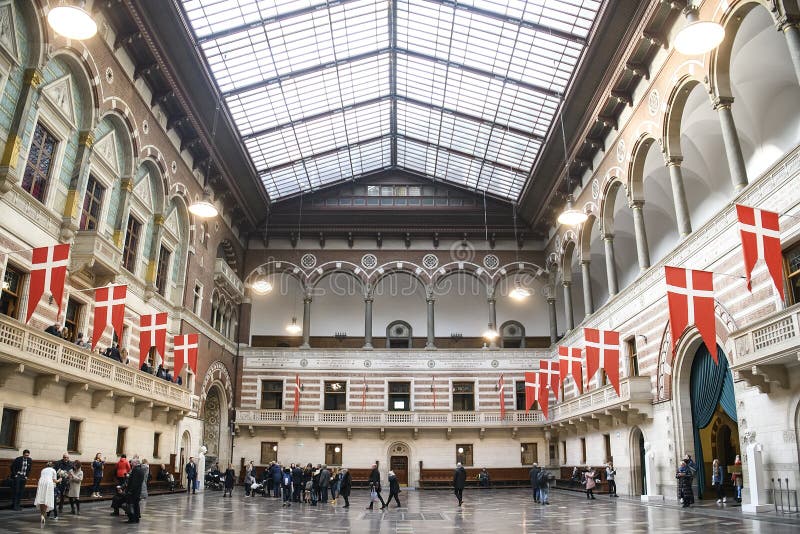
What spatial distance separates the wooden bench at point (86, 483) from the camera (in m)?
16.2

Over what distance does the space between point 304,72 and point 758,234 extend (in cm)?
2115

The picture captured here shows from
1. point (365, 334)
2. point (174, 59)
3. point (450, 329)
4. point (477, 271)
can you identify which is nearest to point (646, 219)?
point (477, 271)

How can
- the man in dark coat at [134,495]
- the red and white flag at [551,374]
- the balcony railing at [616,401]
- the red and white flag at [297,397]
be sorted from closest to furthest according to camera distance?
the man in dark coat at [134,495]
the balcony railing at [616,401]
the red and white flag at [551,374]
the red and white flag at [297,397]

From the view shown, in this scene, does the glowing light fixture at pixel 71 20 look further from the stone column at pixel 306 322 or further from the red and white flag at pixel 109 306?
the stone column at pixel 306 322

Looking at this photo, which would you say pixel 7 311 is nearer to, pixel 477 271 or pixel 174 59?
pixel 174 59

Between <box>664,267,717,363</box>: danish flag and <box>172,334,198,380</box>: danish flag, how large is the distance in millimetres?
18719

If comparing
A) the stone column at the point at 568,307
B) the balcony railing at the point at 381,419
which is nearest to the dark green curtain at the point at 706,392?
the stone column at the point at 568,307

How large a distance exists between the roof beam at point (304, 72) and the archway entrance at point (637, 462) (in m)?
20.0

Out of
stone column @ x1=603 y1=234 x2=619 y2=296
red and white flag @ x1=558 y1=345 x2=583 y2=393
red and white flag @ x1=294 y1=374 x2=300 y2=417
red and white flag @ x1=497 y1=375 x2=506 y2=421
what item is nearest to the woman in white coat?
red and white flag @ x1=558 y1=345 x2=583 y2=393

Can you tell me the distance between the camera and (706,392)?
20031 mm

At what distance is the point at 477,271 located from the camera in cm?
4009

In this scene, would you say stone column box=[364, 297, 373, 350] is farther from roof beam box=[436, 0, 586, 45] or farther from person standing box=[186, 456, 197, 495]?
roof beam box=[436, 0, 586, 45]

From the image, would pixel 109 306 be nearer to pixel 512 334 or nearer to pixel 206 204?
pixel 206 204

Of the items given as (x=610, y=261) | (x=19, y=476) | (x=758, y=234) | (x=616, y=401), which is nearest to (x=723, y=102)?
(x=758, y=234)
